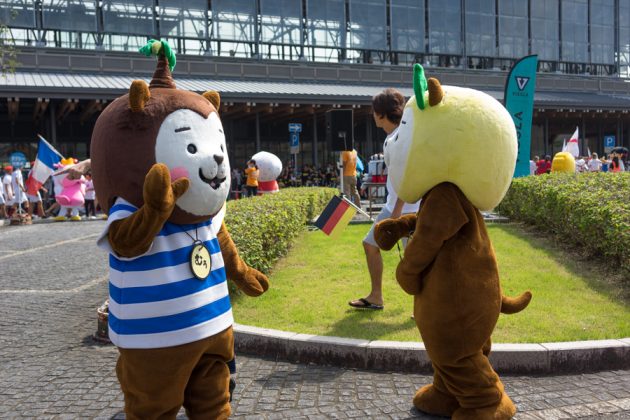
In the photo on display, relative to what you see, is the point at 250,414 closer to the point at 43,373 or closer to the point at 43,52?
the point at 43,373

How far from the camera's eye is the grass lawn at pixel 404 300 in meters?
4.70

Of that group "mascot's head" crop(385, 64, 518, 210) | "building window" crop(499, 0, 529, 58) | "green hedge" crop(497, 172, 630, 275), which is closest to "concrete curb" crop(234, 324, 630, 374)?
"mascot's head" crop(385, 64, 518, 210)

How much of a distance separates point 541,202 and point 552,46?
32379 millimetres

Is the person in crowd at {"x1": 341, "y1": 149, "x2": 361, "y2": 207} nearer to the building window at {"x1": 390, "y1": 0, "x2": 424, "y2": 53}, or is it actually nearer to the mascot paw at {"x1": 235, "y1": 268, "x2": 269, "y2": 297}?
the mascot paw at {"x1": 235, "y1": 268, "x2": 269, "y2": 297}

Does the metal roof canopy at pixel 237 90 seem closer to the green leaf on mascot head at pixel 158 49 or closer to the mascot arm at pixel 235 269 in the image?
the green leaf on mascot head at pixel 158 49

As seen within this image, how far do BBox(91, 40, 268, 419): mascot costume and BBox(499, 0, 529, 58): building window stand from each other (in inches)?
1437

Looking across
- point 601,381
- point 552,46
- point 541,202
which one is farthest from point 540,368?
point 552,46

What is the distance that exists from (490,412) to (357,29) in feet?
103

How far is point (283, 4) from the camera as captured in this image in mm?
30828

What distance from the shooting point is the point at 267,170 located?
1292 centimetres

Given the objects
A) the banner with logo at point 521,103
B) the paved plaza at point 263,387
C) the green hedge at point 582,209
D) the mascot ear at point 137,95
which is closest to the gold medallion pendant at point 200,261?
the mascot ear at point 137,95

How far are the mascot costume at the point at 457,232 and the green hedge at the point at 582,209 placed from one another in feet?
11.6

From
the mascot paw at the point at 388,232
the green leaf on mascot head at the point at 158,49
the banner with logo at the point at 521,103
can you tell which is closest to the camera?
the green leaf on mascot head at the point at 158,49

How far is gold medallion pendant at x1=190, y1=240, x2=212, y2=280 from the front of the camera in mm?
2844
